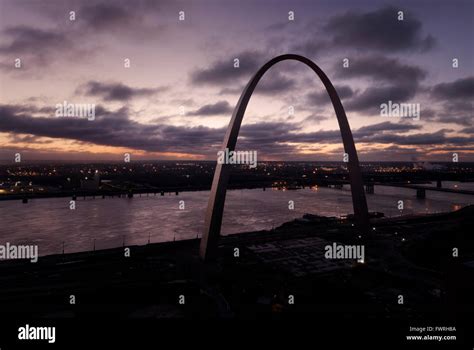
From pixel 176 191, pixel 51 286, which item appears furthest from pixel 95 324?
pixel 176 191

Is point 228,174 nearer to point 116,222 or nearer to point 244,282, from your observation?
point 244,282

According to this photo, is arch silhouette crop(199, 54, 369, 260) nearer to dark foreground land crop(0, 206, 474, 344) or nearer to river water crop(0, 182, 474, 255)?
dark foreground land crop(0, 206, 474, 344)
